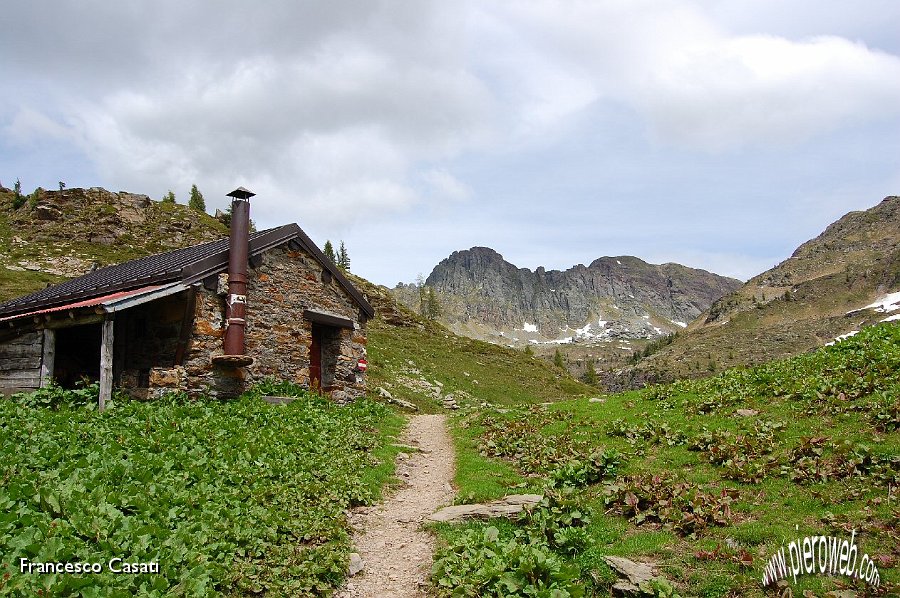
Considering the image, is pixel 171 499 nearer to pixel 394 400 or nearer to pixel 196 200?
pixel 394 400

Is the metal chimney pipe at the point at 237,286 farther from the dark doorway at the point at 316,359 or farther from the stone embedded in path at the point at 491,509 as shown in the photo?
the stone embedded in path at the point at 491,509

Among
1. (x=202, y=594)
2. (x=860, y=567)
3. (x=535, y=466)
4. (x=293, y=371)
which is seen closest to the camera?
(x=202, y=594)

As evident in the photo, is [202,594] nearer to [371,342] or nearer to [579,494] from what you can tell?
[579,494]

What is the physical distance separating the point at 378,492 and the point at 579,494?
460cm

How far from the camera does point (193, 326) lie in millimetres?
16875

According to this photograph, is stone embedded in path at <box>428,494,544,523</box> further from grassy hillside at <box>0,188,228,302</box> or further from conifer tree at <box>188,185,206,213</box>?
conifer tree at <box>188,185,206,213</box>

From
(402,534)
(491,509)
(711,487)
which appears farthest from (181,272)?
(711,487)

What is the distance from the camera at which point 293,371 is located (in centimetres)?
2075

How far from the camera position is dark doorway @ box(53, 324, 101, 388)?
58.5 ft

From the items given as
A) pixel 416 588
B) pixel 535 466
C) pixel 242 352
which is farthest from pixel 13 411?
pixel 535 466

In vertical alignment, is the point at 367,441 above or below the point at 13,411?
below

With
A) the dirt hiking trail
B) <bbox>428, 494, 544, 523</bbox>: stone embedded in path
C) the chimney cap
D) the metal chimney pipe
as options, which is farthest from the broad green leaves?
the chimney cap

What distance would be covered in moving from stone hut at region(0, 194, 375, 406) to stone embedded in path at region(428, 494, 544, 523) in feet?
31.9

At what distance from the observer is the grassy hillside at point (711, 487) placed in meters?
7.20
